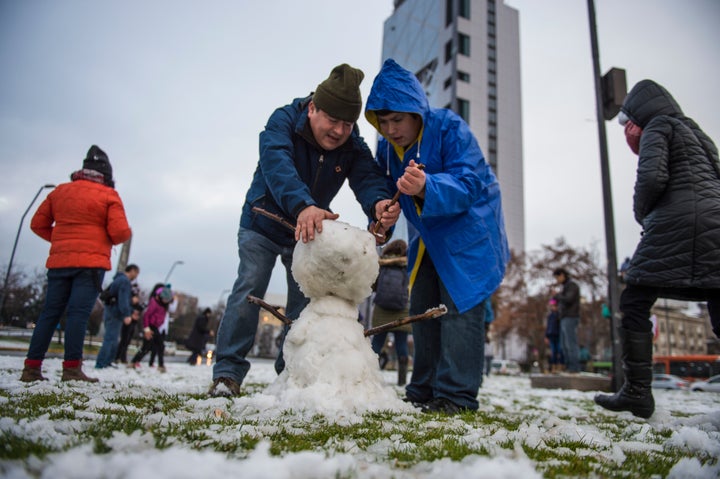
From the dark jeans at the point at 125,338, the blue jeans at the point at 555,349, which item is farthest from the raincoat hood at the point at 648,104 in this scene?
the dark jeans at the point at 125,338

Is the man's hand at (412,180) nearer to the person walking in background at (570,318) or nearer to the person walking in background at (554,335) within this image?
the person walking in background at (570,318)

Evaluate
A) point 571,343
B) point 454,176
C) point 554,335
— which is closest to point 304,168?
point 454,176

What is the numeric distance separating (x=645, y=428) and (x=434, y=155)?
2.02m

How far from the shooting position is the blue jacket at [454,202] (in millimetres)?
2771

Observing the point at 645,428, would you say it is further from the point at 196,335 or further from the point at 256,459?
the point at 196,335

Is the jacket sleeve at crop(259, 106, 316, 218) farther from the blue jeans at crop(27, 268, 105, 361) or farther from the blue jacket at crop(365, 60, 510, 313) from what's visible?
the blue jeans at crop(27, 268, 105, 361)

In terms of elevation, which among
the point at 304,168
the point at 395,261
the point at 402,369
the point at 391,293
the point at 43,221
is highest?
the point at 304,168

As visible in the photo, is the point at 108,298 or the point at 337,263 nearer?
the point at 337,263

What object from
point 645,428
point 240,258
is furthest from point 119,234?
point 645,428

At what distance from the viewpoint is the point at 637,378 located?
2.91 m

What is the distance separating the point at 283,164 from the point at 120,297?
5.38 m

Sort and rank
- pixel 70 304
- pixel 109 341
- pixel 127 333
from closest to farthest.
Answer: pixel 70 304, pixel 109 341, pixel 127 333

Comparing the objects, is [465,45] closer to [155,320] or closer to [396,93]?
[155,320]

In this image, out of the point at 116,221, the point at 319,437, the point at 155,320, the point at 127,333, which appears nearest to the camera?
the point at 319,437
